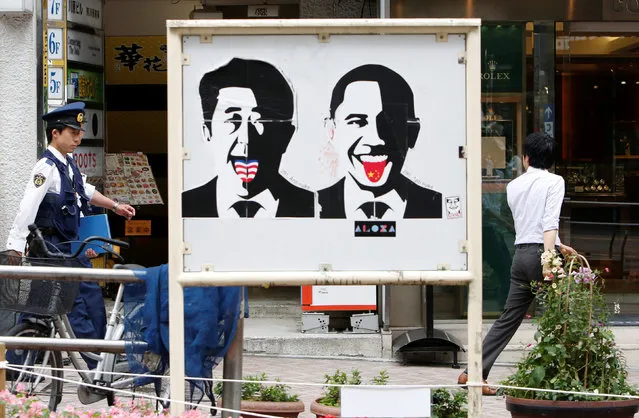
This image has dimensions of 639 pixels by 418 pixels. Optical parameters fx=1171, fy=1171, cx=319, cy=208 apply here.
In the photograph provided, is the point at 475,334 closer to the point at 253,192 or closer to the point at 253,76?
the point at 253,192

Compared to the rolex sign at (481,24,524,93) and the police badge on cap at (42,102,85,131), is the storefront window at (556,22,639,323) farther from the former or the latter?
the police badge on cap at (42,102,85,131)

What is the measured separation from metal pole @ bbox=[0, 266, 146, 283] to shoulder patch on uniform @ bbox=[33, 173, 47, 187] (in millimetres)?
1551

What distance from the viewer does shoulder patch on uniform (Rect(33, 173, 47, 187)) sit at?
7664 mm

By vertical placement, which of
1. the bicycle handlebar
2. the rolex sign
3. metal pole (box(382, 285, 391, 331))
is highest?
the rolex sign

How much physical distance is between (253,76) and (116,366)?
2721 millimetres

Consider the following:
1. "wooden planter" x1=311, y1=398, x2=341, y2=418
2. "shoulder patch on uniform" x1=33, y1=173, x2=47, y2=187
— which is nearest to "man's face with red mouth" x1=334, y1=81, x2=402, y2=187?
"wooden planter" x1=311, y1=398, x2=341, y2=418

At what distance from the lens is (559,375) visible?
621 cm

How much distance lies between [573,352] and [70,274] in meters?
2.70

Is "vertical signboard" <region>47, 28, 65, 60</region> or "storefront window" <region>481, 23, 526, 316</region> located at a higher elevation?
"vertical signboard" <region>47, 28, 65, 60</region>

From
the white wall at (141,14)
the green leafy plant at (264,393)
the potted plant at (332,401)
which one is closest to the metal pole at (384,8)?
the white wall at (141,14)

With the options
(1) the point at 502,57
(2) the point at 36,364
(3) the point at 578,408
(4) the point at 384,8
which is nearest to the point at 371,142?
(3) the point at 578,408

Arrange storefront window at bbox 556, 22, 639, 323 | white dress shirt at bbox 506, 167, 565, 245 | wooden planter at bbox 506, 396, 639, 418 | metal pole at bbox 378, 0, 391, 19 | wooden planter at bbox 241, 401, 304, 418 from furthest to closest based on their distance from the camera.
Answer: storefront window at bbox 556, 22, 639, 323 → metal pole at bbox 378, 0, 391, 19 → white dress shirt at bbox 506, 167, 565, 245 → wooden planter at bbox 241, 401, 304, 418 → wooden planter at bbox 506, 396, 639, 418

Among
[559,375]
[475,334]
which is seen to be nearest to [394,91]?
[475,334]

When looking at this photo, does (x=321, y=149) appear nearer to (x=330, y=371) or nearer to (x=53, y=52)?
(x=330, y=371)
